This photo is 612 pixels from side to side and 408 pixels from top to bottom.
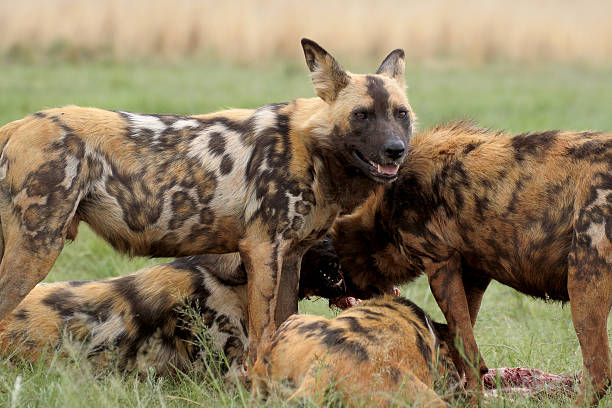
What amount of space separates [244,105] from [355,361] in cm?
810

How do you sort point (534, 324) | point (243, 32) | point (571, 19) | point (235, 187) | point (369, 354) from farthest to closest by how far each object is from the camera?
point (571, 19), point (243, 32), point (534, 324), point (235, 187), point (369, 354)

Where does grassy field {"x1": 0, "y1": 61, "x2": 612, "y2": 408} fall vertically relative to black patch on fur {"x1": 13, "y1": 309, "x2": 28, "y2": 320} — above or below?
below

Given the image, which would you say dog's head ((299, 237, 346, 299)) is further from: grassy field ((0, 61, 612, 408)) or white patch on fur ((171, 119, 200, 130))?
white patch on fur ((171, 119, 200, 130))

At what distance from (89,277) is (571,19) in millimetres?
15111

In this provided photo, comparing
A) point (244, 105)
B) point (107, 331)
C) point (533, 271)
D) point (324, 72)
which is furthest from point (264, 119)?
point (244, 105)

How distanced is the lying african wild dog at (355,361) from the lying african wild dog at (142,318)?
3.14 feet

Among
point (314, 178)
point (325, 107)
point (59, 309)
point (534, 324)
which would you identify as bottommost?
point (534, 324)

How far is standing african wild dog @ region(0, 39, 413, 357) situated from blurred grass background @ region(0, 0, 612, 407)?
2683 mm

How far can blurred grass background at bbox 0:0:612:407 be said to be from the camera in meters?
11.9

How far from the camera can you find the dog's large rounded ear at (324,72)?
14.4ft

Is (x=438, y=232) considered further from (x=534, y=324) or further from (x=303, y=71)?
(x=303, y=71)

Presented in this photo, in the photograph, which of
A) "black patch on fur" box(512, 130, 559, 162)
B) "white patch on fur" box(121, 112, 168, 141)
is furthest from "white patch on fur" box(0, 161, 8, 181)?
"black patch on fur" box(512, 130, 559, 162)

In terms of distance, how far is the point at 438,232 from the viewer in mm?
4430

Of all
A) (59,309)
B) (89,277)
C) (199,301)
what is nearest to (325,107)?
(199,301)
